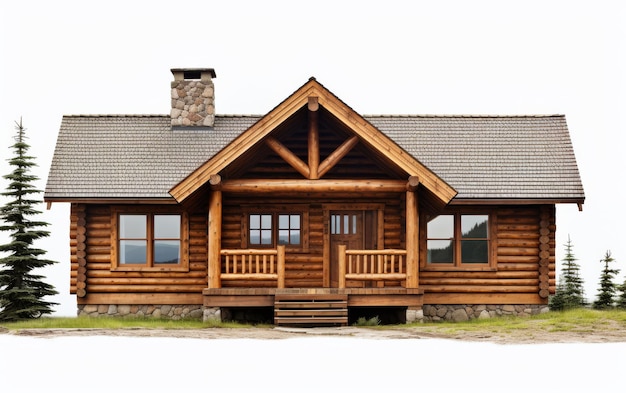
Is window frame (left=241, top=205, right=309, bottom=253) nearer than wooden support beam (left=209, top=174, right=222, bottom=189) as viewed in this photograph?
No

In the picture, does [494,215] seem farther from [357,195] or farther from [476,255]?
[357,195]

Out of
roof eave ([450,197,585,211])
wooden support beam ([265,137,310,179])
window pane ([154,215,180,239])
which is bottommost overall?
window pane ([154,215,180,239])

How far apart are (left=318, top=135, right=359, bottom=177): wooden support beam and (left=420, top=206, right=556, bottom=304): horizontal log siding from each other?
420 cm

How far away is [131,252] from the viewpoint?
2612cm

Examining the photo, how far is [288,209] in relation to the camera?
85.4ft

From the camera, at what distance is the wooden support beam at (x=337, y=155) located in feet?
77.8

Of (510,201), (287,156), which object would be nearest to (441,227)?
(510,201)

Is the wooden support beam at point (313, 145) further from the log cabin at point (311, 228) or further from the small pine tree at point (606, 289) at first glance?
the small pine tree at point (606, 289)

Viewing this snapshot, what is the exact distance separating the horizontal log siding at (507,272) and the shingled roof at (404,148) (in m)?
1.01

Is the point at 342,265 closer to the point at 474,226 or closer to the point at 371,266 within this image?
the point at 371,266

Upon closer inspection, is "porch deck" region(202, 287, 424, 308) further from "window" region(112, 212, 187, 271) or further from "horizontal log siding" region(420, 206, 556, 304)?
"window" region(112, 212, 187, 271)

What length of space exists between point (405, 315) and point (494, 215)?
4357 millimetres

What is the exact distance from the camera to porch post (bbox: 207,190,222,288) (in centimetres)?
2392

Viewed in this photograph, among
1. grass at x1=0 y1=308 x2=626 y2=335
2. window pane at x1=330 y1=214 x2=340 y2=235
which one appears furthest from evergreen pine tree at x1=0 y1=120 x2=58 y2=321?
window pane at x1=330 y1=214 x2=340 y2=235
